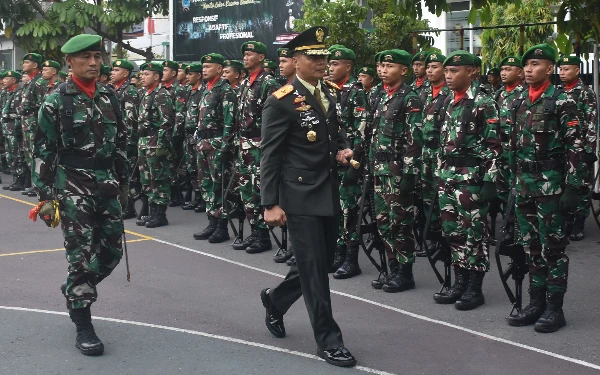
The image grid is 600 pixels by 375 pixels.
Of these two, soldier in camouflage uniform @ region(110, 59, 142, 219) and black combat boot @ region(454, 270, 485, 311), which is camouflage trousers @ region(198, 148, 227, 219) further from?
black combat boot @ region(454, 270, 485, 311)

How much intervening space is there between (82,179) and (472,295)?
335 cm

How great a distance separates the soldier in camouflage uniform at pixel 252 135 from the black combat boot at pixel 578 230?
3691mm

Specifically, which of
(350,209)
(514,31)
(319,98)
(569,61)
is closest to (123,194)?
(319,98)

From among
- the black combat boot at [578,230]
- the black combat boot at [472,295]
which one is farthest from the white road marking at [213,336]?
the black combat boot at [578,230]

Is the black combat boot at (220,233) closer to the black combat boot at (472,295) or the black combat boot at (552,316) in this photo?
the black combat boot at (472,295)

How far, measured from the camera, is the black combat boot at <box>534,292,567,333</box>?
6.94m

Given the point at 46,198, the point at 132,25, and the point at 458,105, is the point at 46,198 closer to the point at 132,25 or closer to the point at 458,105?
the point at 458,105

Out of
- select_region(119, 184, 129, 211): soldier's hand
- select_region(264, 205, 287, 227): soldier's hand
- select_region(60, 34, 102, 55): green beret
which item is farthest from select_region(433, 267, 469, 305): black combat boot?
select_region(60, 34, 102, 55): green beret

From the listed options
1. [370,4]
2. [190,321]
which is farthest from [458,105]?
[370,4]

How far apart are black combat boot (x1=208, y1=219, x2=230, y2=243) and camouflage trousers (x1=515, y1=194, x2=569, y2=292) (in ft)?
A: 15.4

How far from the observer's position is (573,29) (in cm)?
919

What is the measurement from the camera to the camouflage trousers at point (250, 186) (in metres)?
10.2

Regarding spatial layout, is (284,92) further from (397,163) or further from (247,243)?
(247,243)

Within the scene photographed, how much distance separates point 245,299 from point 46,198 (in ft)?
7.33
